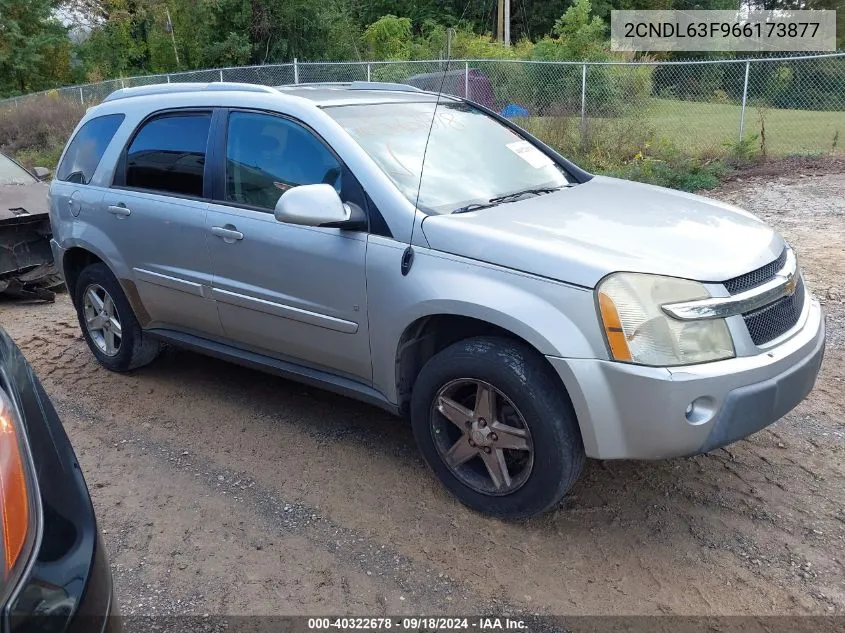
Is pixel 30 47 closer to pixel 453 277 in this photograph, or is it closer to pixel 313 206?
pixel 313 206

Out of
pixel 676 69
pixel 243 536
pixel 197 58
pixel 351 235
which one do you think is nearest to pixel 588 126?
pixel 676 69

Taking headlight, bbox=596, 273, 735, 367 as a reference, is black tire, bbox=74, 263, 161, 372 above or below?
below

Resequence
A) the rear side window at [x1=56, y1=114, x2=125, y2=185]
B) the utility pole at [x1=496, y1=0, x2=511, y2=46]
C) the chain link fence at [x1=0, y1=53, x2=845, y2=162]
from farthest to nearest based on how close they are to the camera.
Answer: the utility pole at [x1=496, y1=0, x2=511, y2=46] < the chain link fence at [x1=0, y1=53, x2=845, y2=162] < the rear side window at [x1=56, y1=114, x2=125, y2=185]

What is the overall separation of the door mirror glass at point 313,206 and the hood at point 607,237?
0.43 m

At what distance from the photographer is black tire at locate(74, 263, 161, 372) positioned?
4988 mm

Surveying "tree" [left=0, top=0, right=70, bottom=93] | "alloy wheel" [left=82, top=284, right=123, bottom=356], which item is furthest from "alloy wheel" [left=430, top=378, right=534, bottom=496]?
"tree" [left=0, top=0, right=70, bottom=93]

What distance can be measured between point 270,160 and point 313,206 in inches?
29.4

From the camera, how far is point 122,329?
5.05 meters

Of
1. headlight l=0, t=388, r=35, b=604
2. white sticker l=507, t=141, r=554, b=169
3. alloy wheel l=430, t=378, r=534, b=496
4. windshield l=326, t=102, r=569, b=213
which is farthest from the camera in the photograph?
white sticker l=507, t=141, r=554, b=169

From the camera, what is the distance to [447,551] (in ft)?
10.4

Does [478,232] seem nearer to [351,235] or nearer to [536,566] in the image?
[351,235]

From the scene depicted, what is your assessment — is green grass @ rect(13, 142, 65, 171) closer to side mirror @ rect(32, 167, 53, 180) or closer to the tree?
side mirror @ rect(32, 167, 53, 180)

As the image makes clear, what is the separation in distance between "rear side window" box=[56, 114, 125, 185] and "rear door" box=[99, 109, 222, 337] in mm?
286

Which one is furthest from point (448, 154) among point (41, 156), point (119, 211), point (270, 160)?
point (41, 156)
